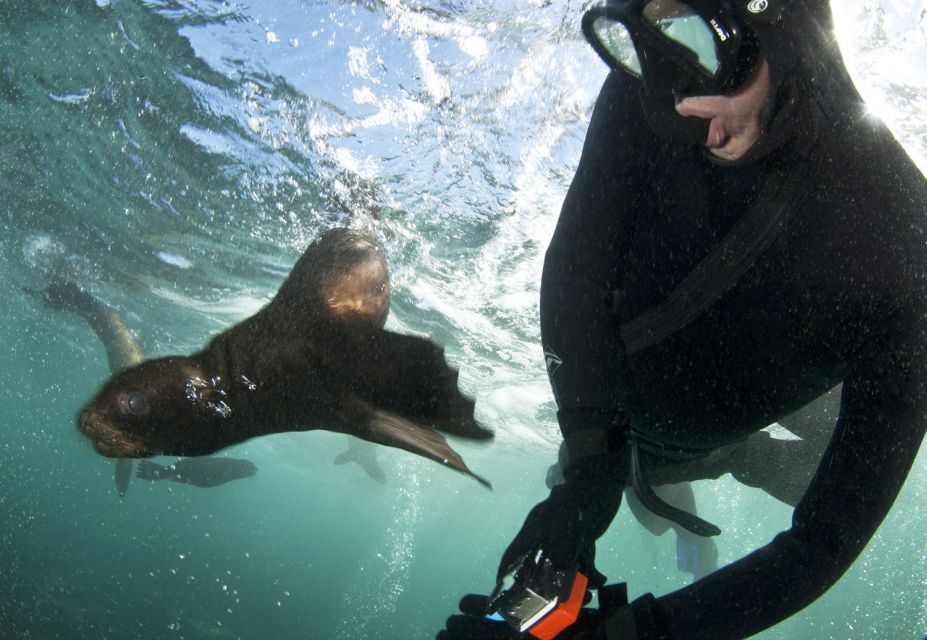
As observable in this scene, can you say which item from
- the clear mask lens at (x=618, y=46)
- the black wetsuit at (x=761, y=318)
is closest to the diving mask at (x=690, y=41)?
the clear mask lens at (x=618, y=46)

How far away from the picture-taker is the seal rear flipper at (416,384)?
2.68 m

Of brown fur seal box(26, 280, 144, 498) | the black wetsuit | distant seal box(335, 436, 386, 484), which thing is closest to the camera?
the black wetsuit

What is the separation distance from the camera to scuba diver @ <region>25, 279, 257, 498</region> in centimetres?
1770

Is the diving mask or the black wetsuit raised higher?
the diving mask

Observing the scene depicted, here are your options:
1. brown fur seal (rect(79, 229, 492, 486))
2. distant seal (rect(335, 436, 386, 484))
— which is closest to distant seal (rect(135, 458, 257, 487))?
distant seal (rect(335, 436, 386, 484))

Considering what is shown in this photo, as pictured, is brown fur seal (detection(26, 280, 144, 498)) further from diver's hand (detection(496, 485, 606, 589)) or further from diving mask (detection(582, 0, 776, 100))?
diving mask (detection(582, 0, 776, 100))

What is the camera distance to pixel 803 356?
2.48 m

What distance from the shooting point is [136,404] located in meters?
2.69

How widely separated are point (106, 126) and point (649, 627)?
500 inches

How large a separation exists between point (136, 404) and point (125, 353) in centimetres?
1890

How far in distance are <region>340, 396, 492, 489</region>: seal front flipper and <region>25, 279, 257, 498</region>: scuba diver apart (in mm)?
18111

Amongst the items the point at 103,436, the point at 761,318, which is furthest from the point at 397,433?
the point at 761,318

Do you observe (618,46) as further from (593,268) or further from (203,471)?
(203,471)

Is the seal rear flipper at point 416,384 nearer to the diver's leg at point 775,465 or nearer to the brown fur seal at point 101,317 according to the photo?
the diver's leg at point 775,465
